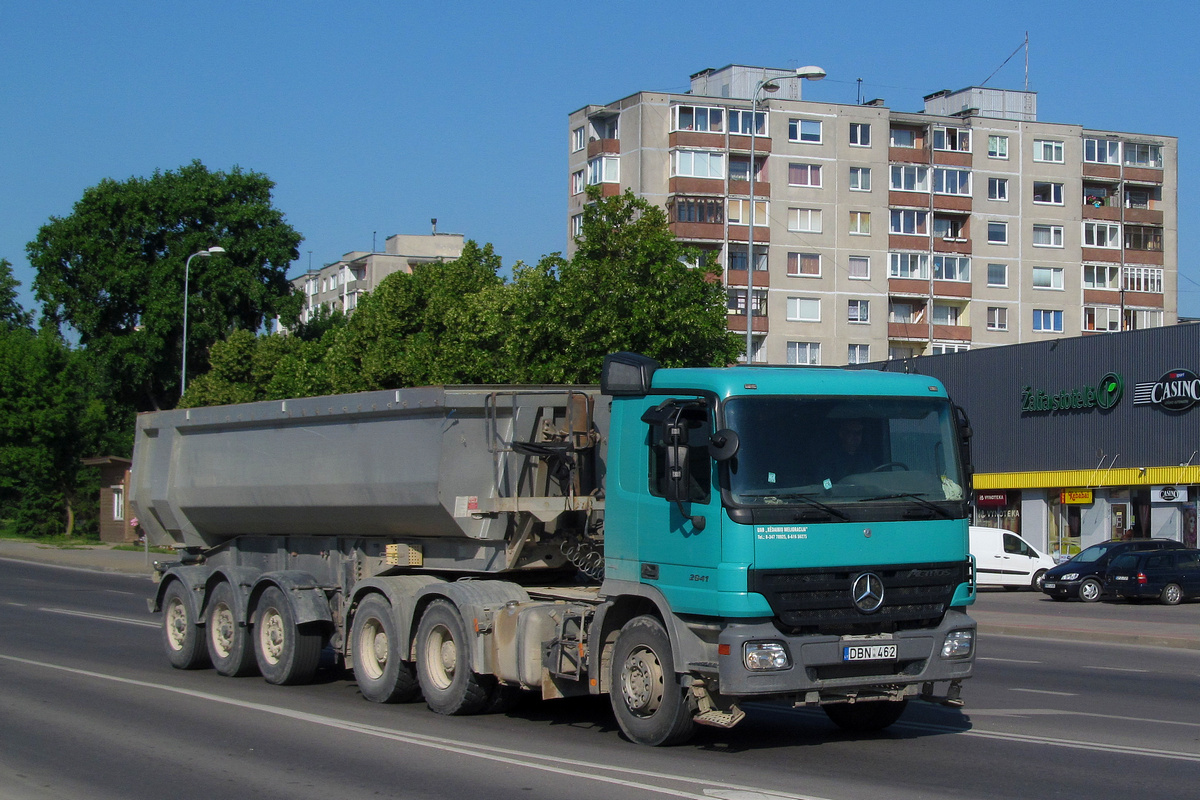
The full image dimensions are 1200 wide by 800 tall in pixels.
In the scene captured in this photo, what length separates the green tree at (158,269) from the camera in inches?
2424

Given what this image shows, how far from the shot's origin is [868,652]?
9133 mm

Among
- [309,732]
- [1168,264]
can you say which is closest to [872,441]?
[309,732]

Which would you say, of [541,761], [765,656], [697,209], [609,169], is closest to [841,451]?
[765,656]

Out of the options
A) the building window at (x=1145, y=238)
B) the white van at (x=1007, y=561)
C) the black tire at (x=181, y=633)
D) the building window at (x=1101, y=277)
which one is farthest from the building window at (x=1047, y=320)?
the black tire at (x=181, y=633)

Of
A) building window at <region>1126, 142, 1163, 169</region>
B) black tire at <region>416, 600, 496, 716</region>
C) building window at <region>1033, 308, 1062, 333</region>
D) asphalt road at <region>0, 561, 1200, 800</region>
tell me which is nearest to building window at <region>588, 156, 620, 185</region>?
building window at <region>1033, 308, 1062, 333</region>

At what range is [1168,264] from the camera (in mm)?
80688

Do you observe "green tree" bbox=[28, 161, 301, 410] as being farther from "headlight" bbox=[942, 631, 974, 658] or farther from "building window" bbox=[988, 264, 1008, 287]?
"headlight" bbox=[942, 631, 974, 658]

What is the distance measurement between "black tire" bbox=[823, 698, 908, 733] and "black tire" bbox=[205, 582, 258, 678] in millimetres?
7102

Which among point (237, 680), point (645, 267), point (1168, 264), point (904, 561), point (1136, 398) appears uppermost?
point (1168, 264)

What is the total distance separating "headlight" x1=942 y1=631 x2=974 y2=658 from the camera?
Answer: 9469 millimetres

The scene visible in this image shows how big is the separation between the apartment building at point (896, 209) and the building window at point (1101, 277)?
3.3 inches

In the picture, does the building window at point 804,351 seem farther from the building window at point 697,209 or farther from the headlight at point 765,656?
the headlight at point 765,656

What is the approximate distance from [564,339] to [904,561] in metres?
25.8

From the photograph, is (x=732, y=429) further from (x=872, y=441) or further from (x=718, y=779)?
(x=718, y=779)
